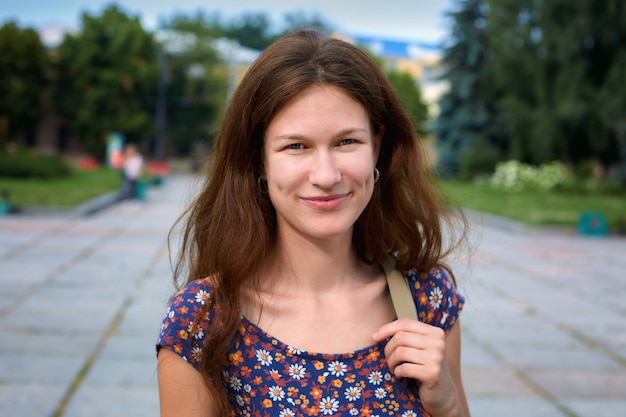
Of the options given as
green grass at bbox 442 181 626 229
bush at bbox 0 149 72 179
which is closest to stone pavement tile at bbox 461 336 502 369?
green grass at bbox 442 181 626 229

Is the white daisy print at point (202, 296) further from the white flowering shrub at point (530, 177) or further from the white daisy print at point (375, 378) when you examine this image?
the white flowering shrub at point (530, 177)

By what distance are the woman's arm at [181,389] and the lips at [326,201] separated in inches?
18.5

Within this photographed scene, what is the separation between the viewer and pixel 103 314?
6.78 metres

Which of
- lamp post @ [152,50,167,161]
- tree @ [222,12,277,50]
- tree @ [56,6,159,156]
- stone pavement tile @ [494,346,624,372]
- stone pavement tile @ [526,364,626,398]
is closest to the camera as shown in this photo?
stone pavement tile @ [526,364,626,398]

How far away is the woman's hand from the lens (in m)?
1.72

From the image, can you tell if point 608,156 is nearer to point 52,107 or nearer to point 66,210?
point 66,210

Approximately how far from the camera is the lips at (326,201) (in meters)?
1.77

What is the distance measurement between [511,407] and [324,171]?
3.39 metres

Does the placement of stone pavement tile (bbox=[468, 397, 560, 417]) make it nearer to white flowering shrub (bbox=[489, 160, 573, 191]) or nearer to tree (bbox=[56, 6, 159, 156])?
white flowering shrub (bbox=[489, 160, 573, 191])

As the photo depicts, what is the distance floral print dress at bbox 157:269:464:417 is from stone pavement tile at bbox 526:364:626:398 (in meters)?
3.45

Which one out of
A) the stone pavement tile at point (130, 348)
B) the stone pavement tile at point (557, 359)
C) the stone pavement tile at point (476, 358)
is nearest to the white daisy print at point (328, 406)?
the stone pavement tile at point (130, 348)

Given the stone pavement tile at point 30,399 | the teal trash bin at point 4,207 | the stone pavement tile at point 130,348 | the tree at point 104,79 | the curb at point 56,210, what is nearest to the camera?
the stone pavement tile at point 30,399

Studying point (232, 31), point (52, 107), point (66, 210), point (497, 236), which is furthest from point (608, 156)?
point (232, 31)

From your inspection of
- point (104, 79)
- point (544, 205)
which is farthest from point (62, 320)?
point (104, 79)
